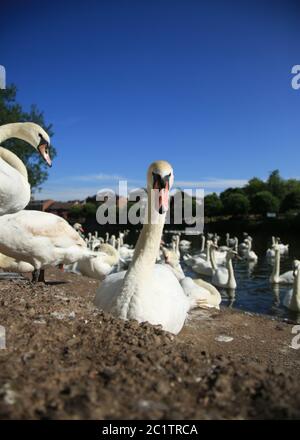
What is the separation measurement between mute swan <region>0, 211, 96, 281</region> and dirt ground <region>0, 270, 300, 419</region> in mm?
3729

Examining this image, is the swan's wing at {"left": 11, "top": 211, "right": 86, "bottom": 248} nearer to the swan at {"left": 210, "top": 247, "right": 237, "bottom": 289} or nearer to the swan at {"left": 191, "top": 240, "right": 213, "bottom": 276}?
the swan at {"left": 210, "top": 247, "right": 237, "bottom": 289}

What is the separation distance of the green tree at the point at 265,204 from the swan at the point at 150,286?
75.8 m

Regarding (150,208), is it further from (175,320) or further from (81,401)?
(81,401)

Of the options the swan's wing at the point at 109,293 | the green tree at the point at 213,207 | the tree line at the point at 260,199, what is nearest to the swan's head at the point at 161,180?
the swan's wing at the point at 109,293

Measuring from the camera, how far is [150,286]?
443 centimetres

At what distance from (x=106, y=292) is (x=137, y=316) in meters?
0.93

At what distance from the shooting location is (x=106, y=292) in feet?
16.0

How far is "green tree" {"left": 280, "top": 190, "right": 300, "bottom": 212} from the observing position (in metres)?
73.3

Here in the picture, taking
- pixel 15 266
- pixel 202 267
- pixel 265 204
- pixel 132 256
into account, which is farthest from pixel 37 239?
pixel 265 204

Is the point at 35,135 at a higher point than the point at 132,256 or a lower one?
higher

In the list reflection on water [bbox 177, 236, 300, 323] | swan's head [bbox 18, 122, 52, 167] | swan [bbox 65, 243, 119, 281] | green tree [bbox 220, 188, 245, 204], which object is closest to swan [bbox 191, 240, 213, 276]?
reflection on water [bbox 177, 236, 300, 323]

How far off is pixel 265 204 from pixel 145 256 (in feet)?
251

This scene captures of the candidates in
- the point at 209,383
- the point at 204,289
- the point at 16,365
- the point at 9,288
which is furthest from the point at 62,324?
the point at 204,289

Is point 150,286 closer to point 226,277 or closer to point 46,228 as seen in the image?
point 46,228
